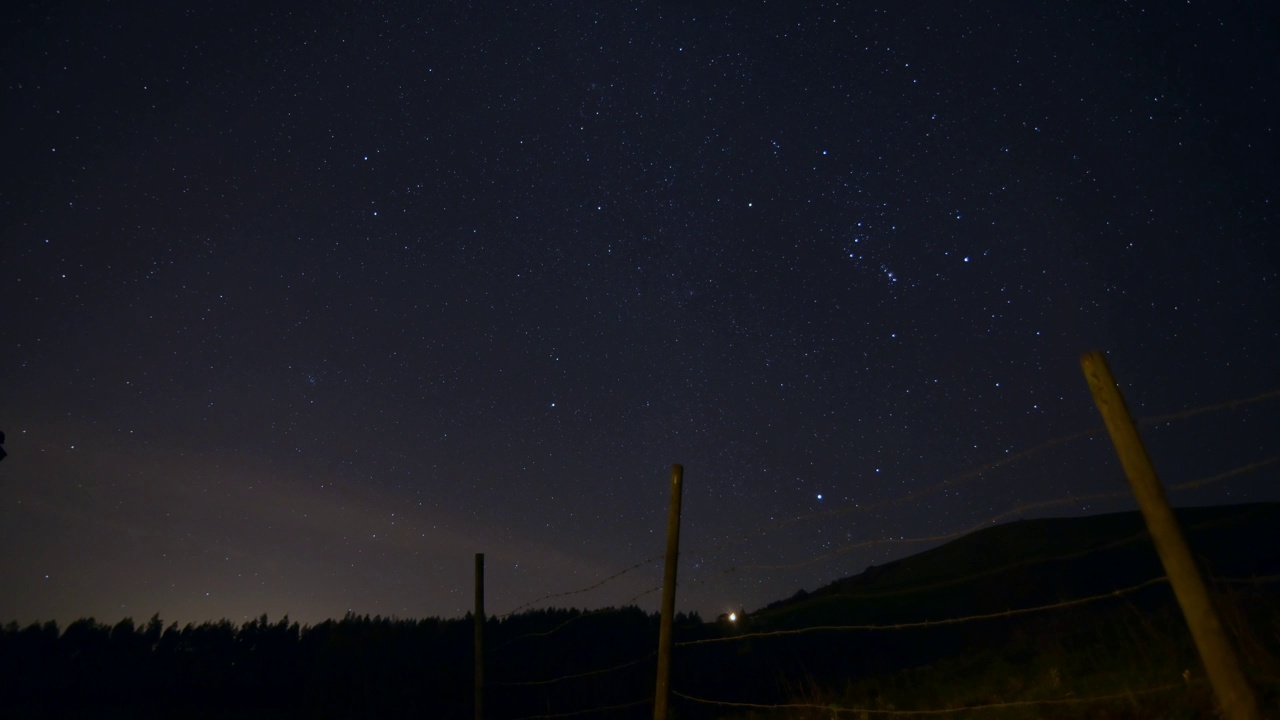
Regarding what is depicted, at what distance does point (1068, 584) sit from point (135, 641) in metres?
35.8

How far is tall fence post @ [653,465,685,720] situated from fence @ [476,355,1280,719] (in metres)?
0.02

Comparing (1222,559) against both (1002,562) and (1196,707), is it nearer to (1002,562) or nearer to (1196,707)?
(1002,562)

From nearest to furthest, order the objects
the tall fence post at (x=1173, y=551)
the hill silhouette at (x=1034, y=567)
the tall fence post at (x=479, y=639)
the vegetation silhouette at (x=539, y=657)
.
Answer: the tall fence post at (x=1173, y=551) < the tall fence post at (x=479, y=639) < the vegetation silhouette at (x=539, y=657) < the hill silhouette at (x=1034, y=567)

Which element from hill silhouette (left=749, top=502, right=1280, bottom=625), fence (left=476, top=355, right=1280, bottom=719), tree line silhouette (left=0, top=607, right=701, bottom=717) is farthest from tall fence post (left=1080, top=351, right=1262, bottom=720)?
hill silhouette (left=749, top=502, right=1280, bottom=625)

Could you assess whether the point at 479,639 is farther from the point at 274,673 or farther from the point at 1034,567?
the point at 1034,567

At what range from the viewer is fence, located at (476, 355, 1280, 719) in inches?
162

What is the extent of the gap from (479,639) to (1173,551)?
10893 millimetres

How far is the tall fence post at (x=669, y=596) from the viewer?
7555 millimetres

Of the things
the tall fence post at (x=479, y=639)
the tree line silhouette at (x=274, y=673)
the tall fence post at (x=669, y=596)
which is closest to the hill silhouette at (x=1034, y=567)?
the tree line silhouette at (x=274, y=673)

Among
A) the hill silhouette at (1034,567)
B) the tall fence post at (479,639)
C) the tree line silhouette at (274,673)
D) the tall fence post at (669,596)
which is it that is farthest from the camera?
the hill silhouette at (1034,567)

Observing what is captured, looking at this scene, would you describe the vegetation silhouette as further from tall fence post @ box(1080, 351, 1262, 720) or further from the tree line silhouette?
tall fence post @ box(1080, 351, 1262, 720)

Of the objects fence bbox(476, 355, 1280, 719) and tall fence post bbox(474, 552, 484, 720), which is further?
tall fence post bbox(474, 552, 484, 720)

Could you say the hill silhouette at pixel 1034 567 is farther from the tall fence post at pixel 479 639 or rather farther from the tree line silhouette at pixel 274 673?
the tall fence post at pixel 479 639

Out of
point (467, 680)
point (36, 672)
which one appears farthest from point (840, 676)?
point (36, 672)
